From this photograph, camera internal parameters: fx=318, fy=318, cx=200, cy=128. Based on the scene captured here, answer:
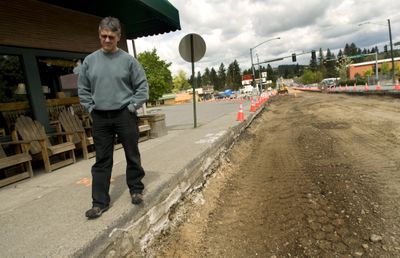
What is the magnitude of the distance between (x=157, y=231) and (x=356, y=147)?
18.4 ft

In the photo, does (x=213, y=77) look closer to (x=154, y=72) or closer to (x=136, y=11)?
(x=154, y=72)

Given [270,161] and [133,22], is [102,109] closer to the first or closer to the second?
[270,161]

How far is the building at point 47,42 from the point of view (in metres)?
6.75

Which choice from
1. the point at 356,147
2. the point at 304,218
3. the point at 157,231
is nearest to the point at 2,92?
the point at 157,231

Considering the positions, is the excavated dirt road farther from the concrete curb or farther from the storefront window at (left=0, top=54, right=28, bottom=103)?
the storefront window at (left=0, top=54, right=28, bottom=103)

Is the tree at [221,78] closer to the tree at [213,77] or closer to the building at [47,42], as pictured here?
the tree at [213,77]

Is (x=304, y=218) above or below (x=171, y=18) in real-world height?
below

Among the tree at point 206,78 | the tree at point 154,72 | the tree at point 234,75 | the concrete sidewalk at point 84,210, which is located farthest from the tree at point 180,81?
the concrete sidewalk at point 84,210

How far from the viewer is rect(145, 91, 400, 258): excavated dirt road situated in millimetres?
3391

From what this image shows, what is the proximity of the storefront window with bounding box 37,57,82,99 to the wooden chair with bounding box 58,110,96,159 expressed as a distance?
3.13 ft

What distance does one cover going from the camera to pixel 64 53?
27.0 feet

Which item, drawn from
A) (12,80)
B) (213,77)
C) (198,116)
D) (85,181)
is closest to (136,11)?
(12,80)

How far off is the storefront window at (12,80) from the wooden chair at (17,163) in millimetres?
1334

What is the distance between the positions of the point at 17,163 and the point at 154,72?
53.0 meters
